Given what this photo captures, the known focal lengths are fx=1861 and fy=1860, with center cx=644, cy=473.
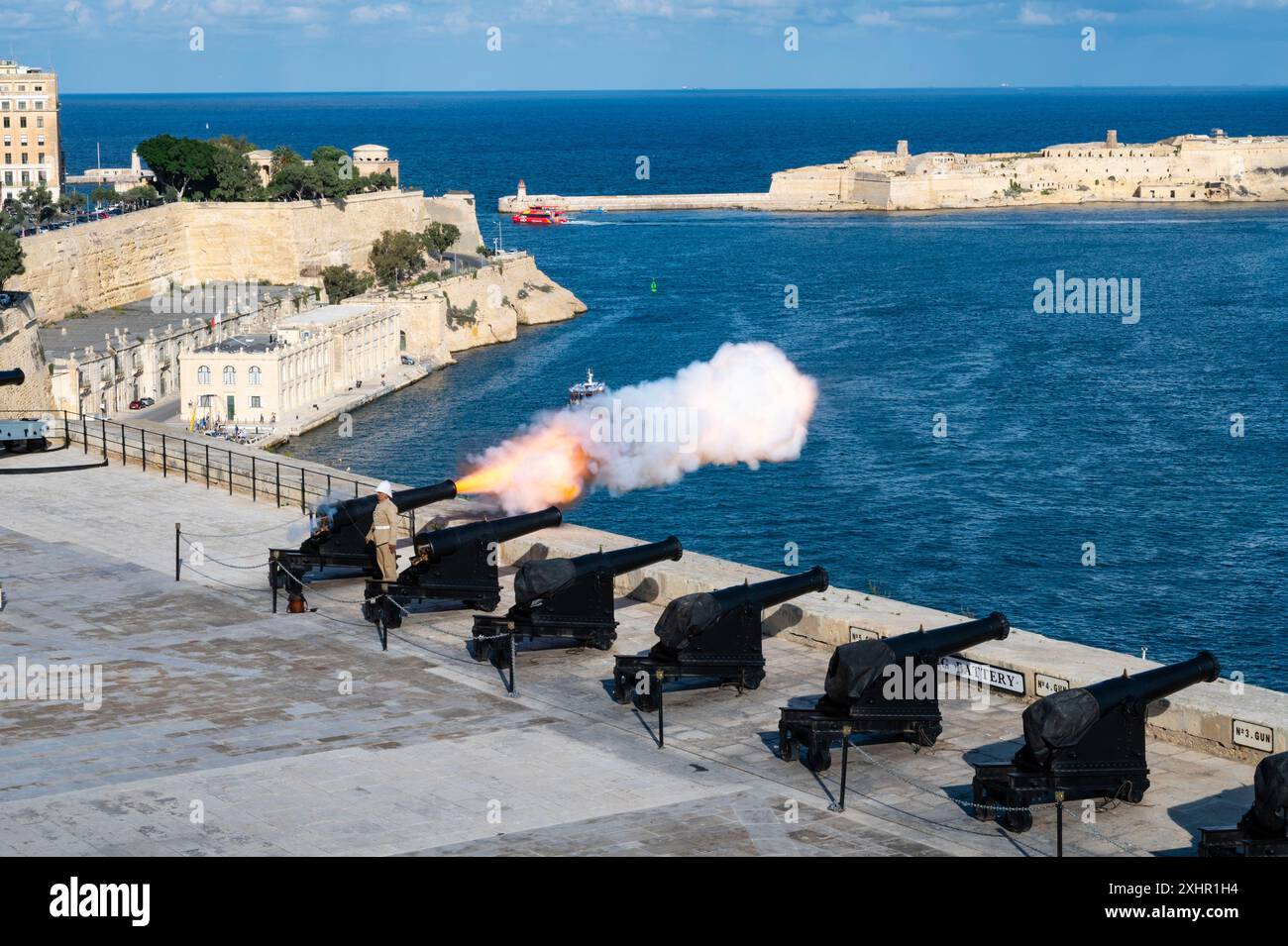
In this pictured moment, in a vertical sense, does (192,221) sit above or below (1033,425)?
above

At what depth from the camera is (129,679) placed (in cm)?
2325

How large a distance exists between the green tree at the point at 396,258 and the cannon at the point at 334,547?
323 feet

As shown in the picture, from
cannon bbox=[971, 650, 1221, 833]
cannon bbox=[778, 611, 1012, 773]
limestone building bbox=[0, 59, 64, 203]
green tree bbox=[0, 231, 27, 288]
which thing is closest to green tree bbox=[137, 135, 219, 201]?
limestone building bbox=[0, 59, 64, 203]

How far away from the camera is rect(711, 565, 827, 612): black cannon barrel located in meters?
21.5

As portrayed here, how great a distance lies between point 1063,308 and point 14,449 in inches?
4014

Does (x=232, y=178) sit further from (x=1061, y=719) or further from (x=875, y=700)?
(x=1061, y=719)

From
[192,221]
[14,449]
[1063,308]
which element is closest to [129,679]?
[14,449]

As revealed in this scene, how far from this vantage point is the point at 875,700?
1945cm

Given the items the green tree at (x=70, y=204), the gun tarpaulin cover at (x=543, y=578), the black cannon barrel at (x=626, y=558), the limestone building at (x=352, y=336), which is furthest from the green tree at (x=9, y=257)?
the gun tarpaulin cover at (x=543, y=578)

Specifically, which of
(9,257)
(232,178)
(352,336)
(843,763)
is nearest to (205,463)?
(843,763)

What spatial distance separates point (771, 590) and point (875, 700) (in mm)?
2920

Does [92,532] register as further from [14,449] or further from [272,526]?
[14,449]
